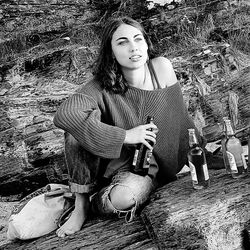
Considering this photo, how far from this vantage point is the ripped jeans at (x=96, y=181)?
3.07 meters

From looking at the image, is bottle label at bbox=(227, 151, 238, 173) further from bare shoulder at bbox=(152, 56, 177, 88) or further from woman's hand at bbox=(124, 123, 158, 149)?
bare shoulder at bbox=(152, 56, 177, 88)

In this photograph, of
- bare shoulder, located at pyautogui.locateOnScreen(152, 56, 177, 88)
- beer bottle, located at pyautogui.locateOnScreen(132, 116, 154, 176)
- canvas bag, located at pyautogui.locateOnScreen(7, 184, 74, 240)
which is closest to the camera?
beer bottle, located at pyautogui.locateOnScreen(132, 116, 154, 176)

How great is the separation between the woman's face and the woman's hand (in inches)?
21.8

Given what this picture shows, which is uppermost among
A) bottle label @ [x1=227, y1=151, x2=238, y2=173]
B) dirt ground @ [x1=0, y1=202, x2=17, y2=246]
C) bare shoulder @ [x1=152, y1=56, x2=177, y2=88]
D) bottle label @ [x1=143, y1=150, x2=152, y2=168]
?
bare shoulder @ [x1=152, y1=56, x2=177, y2=88]

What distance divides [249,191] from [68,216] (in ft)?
4.90

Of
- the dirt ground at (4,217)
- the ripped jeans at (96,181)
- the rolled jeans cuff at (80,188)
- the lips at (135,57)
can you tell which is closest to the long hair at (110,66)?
the lips at (135,57)

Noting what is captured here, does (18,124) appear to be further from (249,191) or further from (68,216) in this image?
(249,191)

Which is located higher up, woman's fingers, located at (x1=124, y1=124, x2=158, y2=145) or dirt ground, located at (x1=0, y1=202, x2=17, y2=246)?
woman's fingers, located at (x1=124, y1=124, x2=158, y2=145)

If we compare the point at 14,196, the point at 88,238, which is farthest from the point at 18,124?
the point at 88,238

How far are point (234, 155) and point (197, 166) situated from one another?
31 centimetres

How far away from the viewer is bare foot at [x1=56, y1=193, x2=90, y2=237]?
10.3 feet

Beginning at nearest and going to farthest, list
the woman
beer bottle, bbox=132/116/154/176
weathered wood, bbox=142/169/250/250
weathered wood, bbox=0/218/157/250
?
weathered wood, bbox=142/169/250/250, weathered wood, bbox=0/218/157/250, the woman, beer bottle, bbox=132/116/154/176

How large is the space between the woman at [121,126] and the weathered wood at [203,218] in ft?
1.14

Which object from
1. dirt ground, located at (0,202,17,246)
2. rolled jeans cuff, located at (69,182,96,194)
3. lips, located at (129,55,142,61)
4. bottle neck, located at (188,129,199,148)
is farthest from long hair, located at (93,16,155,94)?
dirt ground, located at (0,202,17,246)
